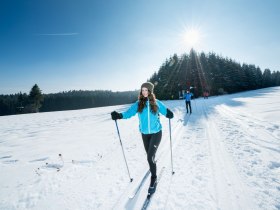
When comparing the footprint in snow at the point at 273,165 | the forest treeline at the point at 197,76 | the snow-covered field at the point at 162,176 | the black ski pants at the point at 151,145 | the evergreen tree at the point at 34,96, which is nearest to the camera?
the snow-covered field at the point at 162,176

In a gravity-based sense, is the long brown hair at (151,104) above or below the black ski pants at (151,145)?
above

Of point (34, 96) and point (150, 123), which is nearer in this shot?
point (150, 123)

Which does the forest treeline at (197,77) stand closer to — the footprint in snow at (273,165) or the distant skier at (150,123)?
the footprint in snow at (273,165)

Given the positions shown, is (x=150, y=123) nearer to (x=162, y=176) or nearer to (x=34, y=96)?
(x=162, y=176)

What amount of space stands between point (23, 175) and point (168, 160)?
4.49 m

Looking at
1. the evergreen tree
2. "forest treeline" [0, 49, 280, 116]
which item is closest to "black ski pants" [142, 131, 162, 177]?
"forest treeline" [0, 49, 280, 116]

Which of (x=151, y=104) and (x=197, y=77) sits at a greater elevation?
(x=197, y=77)

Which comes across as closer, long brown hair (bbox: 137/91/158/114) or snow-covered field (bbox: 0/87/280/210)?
snow-covered field (bbox: 0/87/280/210)

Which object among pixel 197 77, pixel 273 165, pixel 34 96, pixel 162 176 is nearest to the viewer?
pixel 162 176

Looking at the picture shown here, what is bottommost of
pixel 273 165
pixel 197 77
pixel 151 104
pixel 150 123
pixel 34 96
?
pixel 273 165

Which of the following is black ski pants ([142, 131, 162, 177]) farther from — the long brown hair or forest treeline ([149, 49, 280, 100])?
forest treeline ([149, 49, 280, 100])

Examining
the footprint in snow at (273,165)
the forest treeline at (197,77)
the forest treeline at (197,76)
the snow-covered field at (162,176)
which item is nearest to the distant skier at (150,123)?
the snow-covered field at (162,176)

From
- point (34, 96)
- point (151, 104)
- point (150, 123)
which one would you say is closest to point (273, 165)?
point (150, 123)

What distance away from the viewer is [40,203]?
12.4ft
